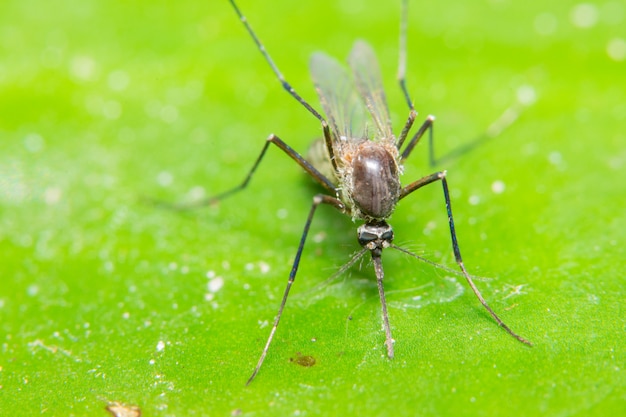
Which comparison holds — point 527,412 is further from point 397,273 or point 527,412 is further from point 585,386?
point 397,273

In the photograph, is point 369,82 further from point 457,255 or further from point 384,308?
point 384,308

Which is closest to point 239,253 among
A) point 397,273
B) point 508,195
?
point 397,273

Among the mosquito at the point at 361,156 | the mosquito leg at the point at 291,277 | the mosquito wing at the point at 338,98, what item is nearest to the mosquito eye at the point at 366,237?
the mosquito at the point at 361,156

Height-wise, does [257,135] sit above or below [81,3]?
below

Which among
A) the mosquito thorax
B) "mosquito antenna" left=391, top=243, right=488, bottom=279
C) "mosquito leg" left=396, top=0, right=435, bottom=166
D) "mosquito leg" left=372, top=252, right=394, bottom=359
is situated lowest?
"mosquito leg" left=372, top=252, right=394, bottom=359

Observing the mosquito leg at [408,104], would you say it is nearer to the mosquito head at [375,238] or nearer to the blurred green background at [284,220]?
the blurred green background at [284,220]

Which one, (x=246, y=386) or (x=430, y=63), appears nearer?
(x=246, y=386)

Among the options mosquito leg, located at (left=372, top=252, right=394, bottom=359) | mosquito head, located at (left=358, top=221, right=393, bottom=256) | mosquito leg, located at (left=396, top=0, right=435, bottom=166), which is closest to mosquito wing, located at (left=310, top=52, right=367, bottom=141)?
mosquito leg, located at (left=396, top=0, right=435, bottom=166)

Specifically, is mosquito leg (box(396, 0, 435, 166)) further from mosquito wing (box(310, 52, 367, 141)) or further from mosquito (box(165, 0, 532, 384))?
mosquito wing (box(310, 52, 367, 141))
